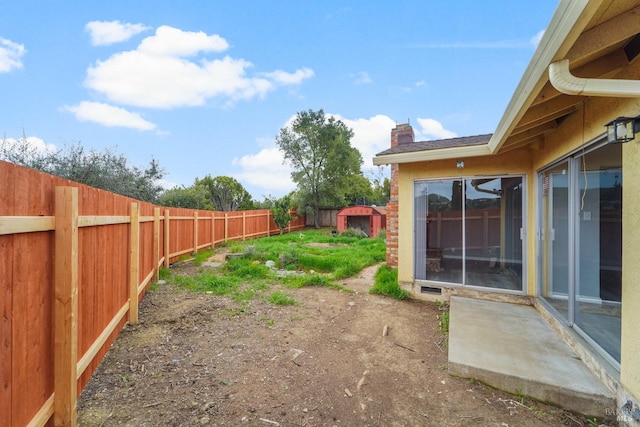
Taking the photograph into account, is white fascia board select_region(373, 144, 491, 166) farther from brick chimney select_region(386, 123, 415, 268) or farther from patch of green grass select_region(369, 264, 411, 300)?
patch of green grass select_region(369, 264, 411, 300)

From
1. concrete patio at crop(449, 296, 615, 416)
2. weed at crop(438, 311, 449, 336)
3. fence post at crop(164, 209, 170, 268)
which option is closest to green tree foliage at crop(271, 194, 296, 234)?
fence post at crop(164, 209, 170, 268)

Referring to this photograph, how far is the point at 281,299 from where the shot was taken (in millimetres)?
5129

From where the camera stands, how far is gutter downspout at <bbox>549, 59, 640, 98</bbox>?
1.84 meters

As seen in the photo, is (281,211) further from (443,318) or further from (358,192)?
(443,318)

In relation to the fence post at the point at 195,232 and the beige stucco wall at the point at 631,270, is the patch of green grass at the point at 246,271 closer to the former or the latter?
the fence post at the point at 195,232

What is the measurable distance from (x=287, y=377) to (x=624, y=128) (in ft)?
11.4

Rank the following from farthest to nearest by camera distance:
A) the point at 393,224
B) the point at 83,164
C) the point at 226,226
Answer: the point at 226,226 → the point at 83,164 → the point at 393,224

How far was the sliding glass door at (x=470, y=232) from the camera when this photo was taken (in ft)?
16.0

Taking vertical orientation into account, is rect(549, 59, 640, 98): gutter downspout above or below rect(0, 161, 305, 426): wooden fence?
above

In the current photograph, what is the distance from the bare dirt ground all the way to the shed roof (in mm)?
2615

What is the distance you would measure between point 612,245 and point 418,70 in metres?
8.46

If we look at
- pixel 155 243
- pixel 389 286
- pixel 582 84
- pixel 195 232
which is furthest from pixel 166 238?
pixel 582 84

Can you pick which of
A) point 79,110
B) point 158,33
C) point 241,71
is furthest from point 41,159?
point 241,71

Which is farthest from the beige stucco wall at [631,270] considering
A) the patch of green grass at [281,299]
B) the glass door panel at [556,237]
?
the patch of green grass at [281,299]
